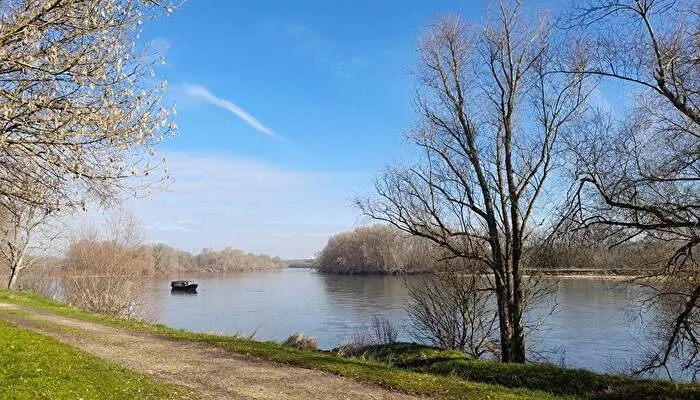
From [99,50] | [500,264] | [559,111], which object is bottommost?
[500,264]

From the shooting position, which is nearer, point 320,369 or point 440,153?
point 320,369

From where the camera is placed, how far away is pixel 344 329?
2780cm

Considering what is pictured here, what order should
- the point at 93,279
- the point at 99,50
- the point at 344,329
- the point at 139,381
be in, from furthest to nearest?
the point at 93,279 → the point at 344,329 → the point at 139,381 → the point at 99,50

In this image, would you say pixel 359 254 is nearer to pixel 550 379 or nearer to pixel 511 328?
pixel 511 328

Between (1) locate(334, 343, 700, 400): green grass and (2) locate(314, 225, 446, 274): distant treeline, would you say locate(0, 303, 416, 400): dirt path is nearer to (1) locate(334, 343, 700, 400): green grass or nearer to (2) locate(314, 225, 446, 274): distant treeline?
(1) locate(334, 343, 700, 400): green grass

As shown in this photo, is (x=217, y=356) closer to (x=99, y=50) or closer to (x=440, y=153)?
(x=99, y=50)

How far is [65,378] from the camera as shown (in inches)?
296

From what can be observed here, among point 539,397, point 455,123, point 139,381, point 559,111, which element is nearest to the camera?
point 139,381

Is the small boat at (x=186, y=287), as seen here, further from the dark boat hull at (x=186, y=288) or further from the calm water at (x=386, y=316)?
the calm water at (x=386, y=316)

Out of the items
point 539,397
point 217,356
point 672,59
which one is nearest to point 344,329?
point 217,356

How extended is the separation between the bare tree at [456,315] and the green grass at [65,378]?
1234 cm

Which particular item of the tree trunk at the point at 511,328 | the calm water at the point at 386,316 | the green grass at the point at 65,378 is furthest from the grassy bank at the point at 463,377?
the calm water at the point at 386,316

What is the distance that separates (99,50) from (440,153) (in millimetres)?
10858

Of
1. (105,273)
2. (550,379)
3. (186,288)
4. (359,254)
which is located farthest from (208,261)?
(550,379)
